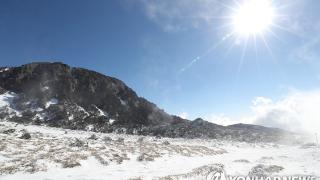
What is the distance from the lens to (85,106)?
15038 centimetres

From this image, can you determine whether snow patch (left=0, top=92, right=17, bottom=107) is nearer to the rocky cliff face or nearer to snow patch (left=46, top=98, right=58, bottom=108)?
the rocky cliff face

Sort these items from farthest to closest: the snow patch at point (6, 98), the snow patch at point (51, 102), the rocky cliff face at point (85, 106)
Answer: the snow patch at point (51, 102) → the snow patch at point (6, 98) → the rocky cliff face at point (85, 106)

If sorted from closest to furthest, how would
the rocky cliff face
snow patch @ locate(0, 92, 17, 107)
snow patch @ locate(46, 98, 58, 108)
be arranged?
the rocky cliff face
snow patch @ locate(0, 92, 17, 107)
snow patch @ locate(46, 98, 58, 108)

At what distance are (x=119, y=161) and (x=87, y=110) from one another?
119m

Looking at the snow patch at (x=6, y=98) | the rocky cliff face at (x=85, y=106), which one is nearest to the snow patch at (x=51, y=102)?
the rocky cliff face at (x=85, y=106)

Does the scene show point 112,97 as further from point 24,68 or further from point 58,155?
point 58,155

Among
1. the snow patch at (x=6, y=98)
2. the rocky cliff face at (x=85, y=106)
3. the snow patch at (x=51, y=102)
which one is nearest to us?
the rocky cliff face at (x=85, y=106)

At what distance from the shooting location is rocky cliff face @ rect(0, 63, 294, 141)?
394 feet

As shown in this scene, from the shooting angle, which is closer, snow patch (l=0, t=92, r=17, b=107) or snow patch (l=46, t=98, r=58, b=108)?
snow patch (l=0, t=92, r=17, b=107)

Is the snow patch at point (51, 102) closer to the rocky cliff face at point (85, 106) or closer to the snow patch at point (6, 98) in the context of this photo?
the rocky cliff face at point (85, 106)

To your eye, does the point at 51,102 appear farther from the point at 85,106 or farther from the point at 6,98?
the point at 6,98

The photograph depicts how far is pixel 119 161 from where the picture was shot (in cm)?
3023

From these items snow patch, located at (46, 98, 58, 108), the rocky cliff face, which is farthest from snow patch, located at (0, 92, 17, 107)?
snow patch, located at (46, 98, 58, 108)

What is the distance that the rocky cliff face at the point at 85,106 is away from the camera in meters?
120
